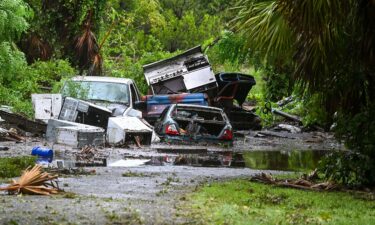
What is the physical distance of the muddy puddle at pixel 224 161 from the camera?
14323 mm

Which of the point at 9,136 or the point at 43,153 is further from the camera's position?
the point at 9,136

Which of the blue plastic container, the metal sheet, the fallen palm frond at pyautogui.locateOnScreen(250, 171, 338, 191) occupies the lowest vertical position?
the fallen palm frond at pyautogui.locateOnScreen(250, 171, 338, 191)

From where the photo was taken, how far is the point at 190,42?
5406 centimetres

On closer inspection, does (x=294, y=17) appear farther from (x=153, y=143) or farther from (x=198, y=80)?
(x=198, y=80)

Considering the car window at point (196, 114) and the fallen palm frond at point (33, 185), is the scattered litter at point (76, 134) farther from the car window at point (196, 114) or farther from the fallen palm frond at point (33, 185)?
the fallen palm frond at point (33, 185)

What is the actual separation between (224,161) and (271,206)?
7339mm

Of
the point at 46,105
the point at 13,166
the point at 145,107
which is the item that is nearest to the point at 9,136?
the point at 46,105

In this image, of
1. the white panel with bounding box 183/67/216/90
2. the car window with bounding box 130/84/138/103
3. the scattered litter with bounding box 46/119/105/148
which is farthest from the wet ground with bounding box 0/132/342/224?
the white panel with bounding box 183/67/216/90

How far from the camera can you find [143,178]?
1189 centimetres

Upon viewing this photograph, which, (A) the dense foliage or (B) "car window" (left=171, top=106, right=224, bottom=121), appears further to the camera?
(B) "car window" (left=171, top=106, right=224, bottom=121)

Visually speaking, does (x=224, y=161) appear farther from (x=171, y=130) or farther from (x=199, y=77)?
(x=199, y=77)

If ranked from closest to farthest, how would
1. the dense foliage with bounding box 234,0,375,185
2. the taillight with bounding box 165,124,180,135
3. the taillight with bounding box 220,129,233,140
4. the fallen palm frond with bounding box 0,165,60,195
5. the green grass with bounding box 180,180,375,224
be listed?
the green grass with bounding box 180,180,375,224 → the fallen palm frond with bounding box 0,165,60,195 → the dense foliage with bounding box 234,0,375,185 → the taillight with bounding box 165,124,180,135 → the taillight with bounding box 220,129,233,140

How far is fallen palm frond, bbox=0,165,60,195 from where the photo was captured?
9133 mm

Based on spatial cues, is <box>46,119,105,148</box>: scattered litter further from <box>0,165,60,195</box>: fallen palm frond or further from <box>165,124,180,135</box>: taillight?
<box>0,165,60,195</box>: fallen palm frond
